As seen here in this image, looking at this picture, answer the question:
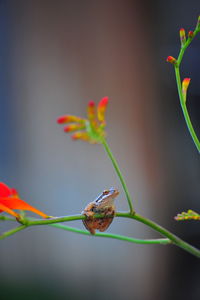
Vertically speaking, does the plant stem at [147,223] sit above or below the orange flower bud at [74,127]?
below

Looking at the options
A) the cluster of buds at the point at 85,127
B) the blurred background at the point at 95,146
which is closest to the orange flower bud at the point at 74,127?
the cluster of buds at the point at 85,127

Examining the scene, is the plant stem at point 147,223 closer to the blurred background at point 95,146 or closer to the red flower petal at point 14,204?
the red flower petal at point 14,204

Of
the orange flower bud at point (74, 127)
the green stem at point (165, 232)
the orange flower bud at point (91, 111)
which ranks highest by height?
the orange flower bud at point (91, 111)

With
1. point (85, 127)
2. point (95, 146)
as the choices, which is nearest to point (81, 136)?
point (85, 127)

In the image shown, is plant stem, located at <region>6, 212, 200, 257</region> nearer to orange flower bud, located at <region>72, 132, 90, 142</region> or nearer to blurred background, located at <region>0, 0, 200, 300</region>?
orange flower bud, located at <region>72, 132, 90, 142</region>

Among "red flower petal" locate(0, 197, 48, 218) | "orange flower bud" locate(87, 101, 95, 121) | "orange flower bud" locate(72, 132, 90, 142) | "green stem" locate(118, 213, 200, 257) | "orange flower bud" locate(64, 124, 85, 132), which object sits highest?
"orange flower bud" locate(87, 101, 95, 121)

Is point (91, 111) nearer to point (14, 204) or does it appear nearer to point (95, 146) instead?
point (14, 204)

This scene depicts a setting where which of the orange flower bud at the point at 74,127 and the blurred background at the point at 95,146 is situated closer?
the orange flower bud at the point at 74,127

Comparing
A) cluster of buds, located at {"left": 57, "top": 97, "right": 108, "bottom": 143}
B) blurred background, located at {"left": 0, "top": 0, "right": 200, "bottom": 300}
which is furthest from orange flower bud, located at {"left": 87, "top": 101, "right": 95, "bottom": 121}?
blurred background, located at {"left": 0, "top": 0, "right": 200, "bottom": 300}

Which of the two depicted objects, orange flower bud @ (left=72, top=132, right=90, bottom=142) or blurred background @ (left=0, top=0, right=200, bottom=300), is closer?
orange flower bud @ (left=72, top=132, right=90, bottom=142)
